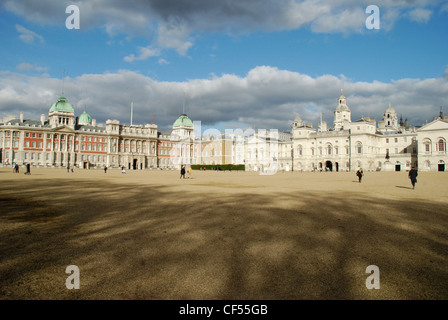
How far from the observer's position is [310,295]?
5.18 m

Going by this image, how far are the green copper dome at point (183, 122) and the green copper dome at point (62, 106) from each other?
131 feet

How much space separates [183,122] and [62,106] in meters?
44.3

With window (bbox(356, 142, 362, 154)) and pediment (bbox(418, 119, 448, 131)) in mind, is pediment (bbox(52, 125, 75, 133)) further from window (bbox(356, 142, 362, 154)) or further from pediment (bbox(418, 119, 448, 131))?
pediment (bbox(418, 119, 448, 131))

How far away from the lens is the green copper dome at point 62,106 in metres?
98.0

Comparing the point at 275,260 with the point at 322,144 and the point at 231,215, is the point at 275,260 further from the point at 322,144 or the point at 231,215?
the point at 322,144

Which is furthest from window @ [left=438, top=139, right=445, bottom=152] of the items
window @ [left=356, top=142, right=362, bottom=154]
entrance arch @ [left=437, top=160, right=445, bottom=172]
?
window @ [left=356, top=142, right=362, bottom=154]

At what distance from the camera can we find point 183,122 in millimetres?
123750

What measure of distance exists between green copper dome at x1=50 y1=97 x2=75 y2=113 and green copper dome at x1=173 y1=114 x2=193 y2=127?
1568 inches

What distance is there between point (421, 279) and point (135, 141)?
11025 centimetres

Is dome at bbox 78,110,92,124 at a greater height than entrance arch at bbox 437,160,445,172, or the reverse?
dome at bbox 78,110,92,124

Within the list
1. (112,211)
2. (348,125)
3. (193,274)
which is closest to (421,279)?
(193,274)

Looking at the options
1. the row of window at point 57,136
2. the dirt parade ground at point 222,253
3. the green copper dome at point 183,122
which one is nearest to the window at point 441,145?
the dirt parade ground at point 222,253

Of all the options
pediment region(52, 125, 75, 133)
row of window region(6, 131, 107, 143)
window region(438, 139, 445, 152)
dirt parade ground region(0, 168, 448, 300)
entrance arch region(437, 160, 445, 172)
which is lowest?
dirt parade ground region(0, 168, 448, 300)

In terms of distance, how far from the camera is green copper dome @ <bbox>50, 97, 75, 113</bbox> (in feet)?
322
